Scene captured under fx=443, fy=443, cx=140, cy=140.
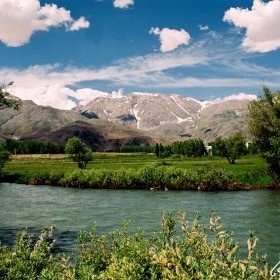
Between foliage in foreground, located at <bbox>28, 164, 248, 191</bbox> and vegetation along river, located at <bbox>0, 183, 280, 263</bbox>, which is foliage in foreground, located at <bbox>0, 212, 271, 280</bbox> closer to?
vegetation along river, located at <bbox>0, 183, 280, 263</bbox>

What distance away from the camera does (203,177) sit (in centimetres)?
8662

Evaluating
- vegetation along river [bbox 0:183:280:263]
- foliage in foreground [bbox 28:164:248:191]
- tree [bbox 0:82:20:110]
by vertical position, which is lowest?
vegetation along river [bbox 0:183:280:263]

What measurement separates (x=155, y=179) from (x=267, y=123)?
2529 centimetres

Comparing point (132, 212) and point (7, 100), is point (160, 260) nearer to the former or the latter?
point (7, 100)

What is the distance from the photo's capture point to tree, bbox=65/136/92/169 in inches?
5132

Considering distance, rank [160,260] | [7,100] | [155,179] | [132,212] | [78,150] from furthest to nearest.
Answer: [78,150]
[155,179]
[132,212]
[7,100]
[160,260]

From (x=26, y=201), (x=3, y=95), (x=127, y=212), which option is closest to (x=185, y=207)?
(x=127, y=212)

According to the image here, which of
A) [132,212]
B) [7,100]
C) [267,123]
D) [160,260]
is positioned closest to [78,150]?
[267,123]

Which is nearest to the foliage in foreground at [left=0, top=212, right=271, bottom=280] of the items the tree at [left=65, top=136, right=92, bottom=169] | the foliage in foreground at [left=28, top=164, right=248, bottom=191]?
the foliage in foreground at [left=28, top=164, right=248, bottom=191]

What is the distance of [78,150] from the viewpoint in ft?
436

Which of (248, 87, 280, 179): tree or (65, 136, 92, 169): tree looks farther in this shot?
(65, 136, 92, 169): tree

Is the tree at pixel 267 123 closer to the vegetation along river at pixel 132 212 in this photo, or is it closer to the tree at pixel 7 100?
the vegetation along river at pixel 132 212

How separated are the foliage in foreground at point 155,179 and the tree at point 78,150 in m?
26.6

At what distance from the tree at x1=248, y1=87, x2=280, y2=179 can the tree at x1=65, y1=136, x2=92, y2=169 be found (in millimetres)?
62287
